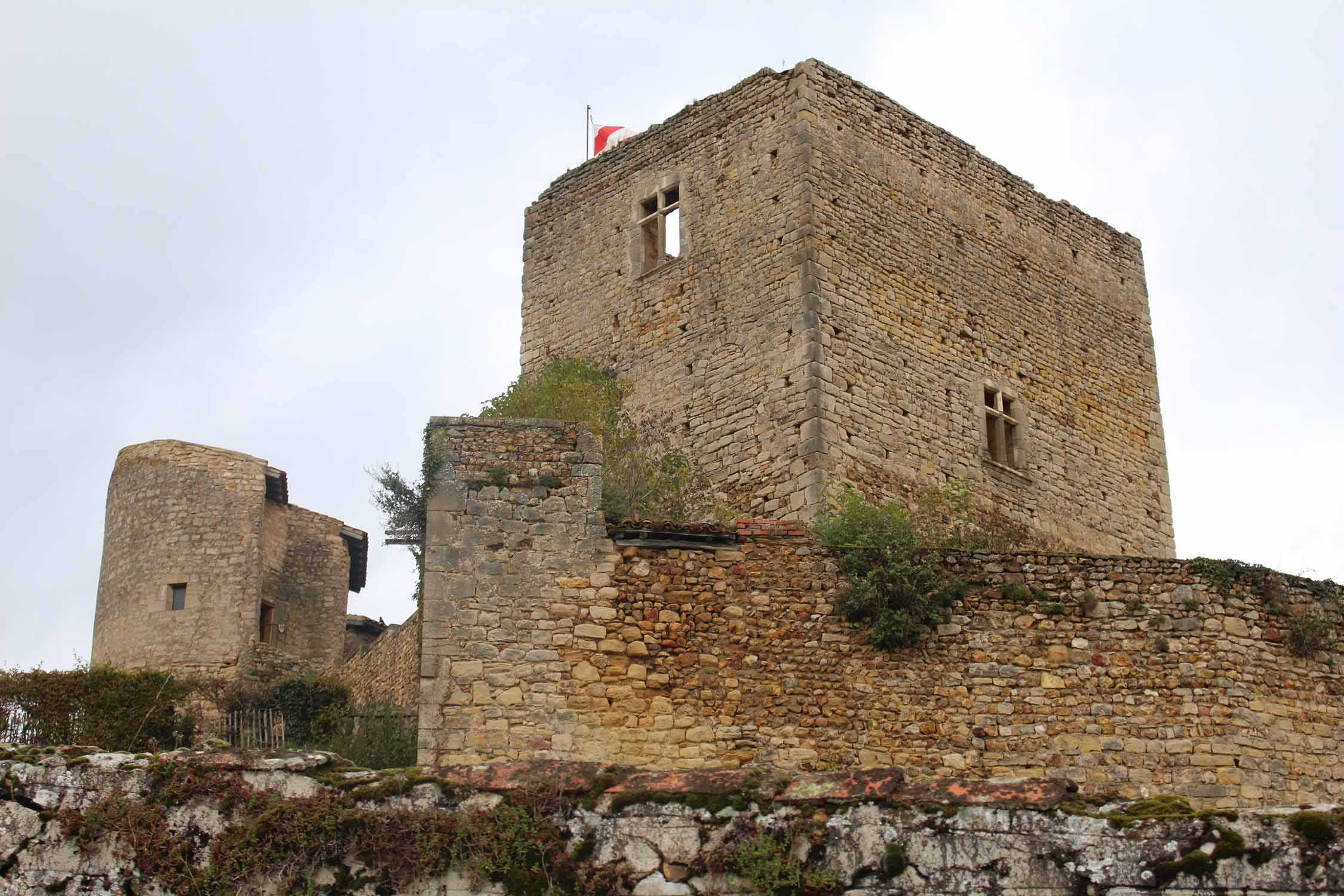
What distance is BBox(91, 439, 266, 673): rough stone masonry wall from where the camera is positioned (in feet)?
73.3

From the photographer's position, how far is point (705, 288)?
18.2 m

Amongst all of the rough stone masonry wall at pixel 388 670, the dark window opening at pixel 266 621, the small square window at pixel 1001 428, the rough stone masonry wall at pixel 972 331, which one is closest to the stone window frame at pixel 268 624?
the dark window opening at pixel 266 621

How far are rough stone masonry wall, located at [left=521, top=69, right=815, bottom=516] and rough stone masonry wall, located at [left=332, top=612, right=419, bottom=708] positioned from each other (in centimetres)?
353

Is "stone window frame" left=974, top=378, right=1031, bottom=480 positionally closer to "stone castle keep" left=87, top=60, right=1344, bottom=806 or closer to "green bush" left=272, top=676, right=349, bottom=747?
"stone castle keep" left=87, top=60, right=1344, bottom=806

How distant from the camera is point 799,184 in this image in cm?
1762

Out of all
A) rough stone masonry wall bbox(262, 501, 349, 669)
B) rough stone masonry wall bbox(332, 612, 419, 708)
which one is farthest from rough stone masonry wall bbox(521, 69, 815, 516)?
rough stone masonry wall bbox(262, 501, 349, 669)

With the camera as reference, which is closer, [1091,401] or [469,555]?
[469,555]

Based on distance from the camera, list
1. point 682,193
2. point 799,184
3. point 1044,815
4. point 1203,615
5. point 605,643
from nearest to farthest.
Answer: point 1044,815, point 605,643, point 1203,615, point 799,184, point 682,193

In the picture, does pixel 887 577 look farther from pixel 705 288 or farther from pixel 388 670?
A: pixel 388 670

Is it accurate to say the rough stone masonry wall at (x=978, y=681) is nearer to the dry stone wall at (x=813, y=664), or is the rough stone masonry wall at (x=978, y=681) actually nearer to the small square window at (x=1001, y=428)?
the dry stone wall at (x=813, y=664)

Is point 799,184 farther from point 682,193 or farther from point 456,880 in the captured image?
point 456,880

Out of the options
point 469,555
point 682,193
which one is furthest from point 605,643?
point 682,193

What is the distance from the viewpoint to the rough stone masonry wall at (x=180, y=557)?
22.3 metres

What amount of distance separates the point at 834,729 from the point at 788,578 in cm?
130
